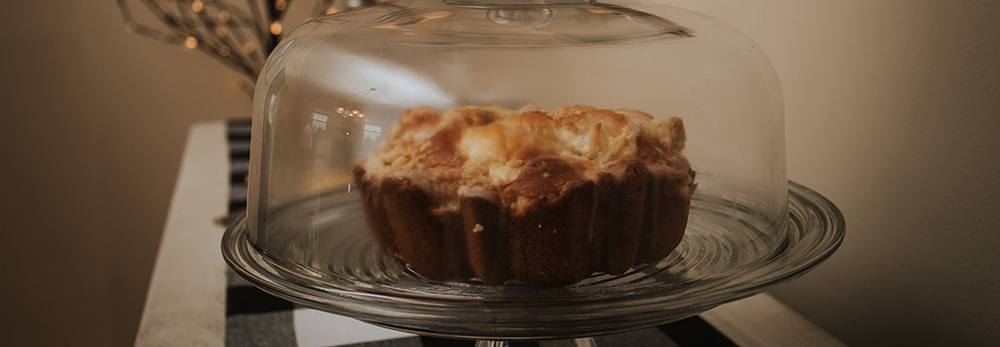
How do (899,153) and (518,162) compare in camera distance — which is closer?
(518,162)

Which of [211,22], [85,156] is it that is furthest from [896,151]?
[85,156]

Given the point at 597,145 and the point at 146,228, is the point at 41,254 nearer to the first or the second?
the point at 146,228

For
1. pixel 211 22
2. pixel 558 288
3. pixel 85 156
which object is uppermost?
pixel 558 288

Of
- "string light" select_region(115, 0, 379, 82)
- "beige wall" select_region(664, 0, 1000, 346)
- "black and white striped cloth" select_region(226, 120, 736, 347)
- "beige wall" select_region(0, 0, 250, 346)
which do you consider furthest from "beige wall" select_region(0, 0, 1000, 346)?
"string light" select_region(115, 0, 379, 82)

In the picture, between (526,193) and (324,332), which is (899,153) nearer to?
(526,193)

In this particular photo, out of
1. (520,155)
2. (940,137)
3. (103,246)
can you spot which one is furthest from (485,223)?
(103,246)

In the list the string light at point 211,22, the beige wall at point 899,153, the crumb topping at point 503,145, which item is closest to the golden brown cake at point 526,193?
the crumb topping at point 503,145
